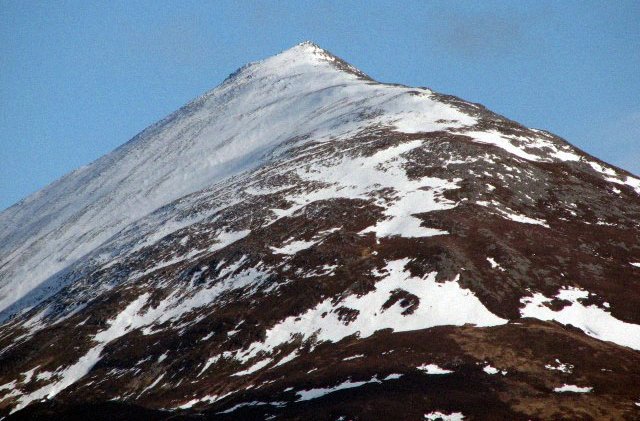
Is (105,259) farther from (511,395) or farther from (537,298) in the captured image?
(511,395)

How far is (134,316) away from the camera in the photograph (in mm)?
82375

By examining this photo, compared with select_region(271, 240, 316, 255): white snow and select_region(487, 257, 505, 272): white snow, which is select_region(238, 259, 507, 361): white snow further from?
select_region(271, 240, 316, 255): white snow

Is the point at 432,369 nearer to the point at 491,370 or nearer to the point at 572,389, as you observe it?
the point at 491,370

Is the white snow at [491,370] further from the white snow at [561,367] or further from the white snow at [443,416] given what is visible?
the white snow at [443,416]

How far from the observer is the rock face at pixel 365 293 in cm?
4778

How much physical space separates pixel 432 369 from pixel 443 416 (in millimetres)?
8321

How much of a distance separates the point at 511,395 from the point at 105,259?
86169 mm

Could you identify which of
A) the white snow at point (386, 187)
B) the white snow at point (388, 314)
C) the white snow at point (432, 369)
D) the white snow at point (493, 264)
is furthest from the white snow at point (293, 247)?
the white snow at point (432, 369)

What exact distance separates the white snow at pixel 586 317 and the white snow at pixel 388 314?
14.3 feet

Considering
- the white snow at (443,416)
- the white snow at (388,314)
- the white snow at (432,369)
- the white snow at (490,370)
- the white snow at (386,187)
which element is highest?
the white snow at (386,187)

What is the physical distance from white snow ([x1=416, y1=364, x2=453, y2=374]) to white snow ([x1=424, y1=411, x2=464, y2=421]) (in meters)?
7.44

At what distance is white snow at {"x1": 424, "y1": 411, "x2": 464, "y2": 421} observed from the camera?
40000 millimetres

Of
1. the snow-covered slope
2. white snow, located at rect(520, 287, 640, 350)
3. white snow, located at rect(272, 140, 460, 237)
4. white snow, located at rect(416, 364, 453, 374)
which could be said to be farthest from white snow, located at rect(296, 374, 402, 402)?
the snow-covered slope

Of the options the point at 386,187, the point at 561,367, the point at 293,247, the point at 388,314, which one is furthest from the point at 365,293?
the point at 386,187
